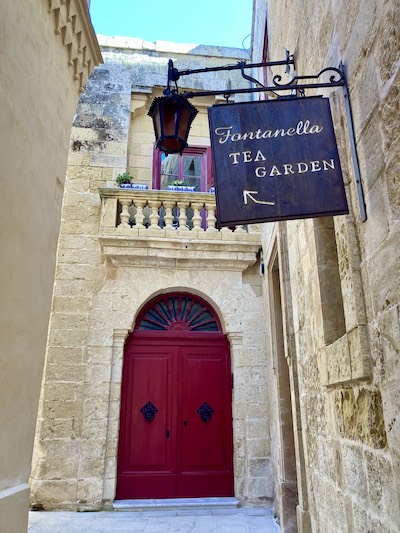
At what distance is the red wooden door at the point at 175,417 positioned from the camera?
586cm

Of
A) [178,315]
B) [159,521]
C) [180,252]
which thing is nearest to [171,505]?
[159,521]

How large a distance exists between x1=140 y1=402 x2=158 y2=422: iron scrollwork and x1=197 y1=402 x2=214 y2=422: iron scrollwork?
64 cm

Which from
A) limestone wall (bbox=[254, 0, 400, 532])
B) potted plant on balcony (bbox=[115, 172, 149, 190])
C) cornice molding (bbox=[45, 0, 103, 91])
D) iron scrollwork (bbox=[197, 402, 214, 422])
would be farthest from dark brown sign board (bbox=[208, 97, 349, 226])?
iron scrollwork (bbox=[197, 402, 214, 422])

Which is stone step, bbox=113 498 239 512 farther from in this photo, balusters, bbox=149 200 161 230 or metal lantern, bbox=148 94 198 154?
metal lantern, bbox=148 94 198 154

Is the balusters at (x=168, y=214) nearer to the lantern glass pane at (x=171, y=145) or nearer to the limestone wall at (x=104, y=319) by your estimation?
the limestone wall at (x=104, y=319)

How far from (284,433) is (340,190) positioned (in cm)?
352

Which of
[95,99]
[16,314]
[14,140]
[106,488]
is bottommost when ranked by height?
[106,488]

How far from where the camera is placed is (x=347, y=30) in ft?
7.89

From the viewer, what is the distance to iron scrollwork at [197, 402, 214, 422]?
6.15 metres

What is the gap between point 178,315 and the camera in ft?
21.9

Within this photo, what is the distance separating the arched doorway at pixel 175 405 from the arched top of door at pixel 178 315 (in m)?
0.02

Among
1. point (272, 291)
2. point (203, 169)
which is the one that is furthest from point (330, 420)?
point (203, 169)

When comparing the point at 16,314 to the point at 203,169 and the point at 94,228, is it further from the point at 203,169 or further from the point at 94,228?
the point at 203,169

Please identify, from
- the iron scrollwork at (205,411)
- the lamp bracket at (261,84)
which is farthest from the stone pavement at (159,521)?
the lamp bracket at (261,84)
